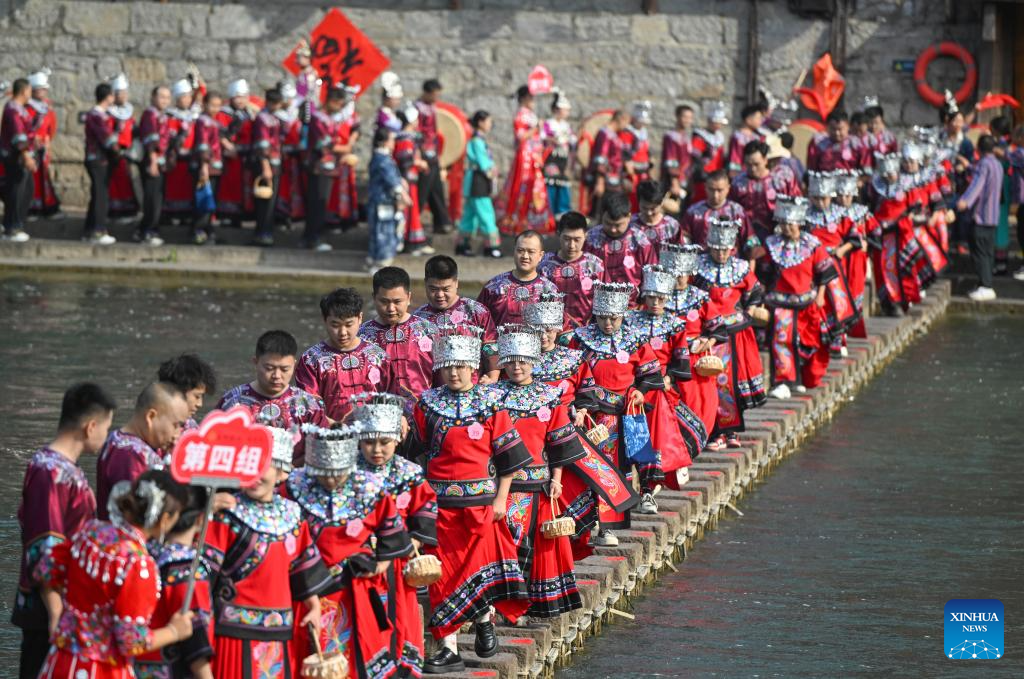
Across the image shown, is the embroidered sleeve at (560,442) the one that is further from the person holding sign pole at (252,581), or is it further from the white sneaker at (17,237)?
the white sneaker at (17,237)

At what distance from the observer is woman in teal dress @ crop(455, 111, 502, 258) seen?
793 inches

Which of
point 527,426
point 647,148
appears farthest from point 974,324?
point 527,426

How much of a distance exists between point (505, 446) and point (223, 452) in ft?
6.75

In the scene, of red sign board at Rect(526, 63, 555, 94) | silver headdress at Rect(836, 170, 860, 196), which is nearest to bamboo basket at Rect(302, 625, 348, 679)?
silver headdress at Rect(836, 170, 860, 196)

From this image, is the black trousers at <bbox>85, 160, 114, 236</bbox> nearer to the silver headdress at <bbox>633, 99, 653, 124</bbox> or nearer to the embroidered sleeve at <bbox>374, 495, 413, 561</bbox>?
the silver headdress at <bbox>633, 99, 653, 124</bbox>

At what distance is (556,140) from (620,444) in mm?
11556

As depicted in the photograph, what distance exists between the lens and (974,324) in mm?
18094

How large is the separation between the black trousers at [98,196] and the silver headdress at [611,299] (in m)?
12.1

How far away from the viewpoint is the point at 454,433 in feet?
25.3

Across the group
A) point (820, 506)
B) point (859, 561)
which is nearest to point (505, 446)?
point (859, 561)

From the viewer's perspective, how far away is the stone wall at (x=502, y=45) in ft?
71.9

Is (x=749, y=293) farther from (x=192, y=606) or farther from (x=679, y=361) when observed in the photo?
(x=192, y=606)

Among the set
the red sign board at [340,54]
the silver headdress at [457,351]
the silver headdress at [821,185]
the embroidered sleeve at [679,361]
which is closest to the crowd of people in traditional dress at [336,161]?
the red sign board at [340,54]

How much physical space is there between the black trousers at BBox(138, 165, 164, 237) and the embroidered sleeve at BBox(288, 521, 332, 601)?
48.5 feet
